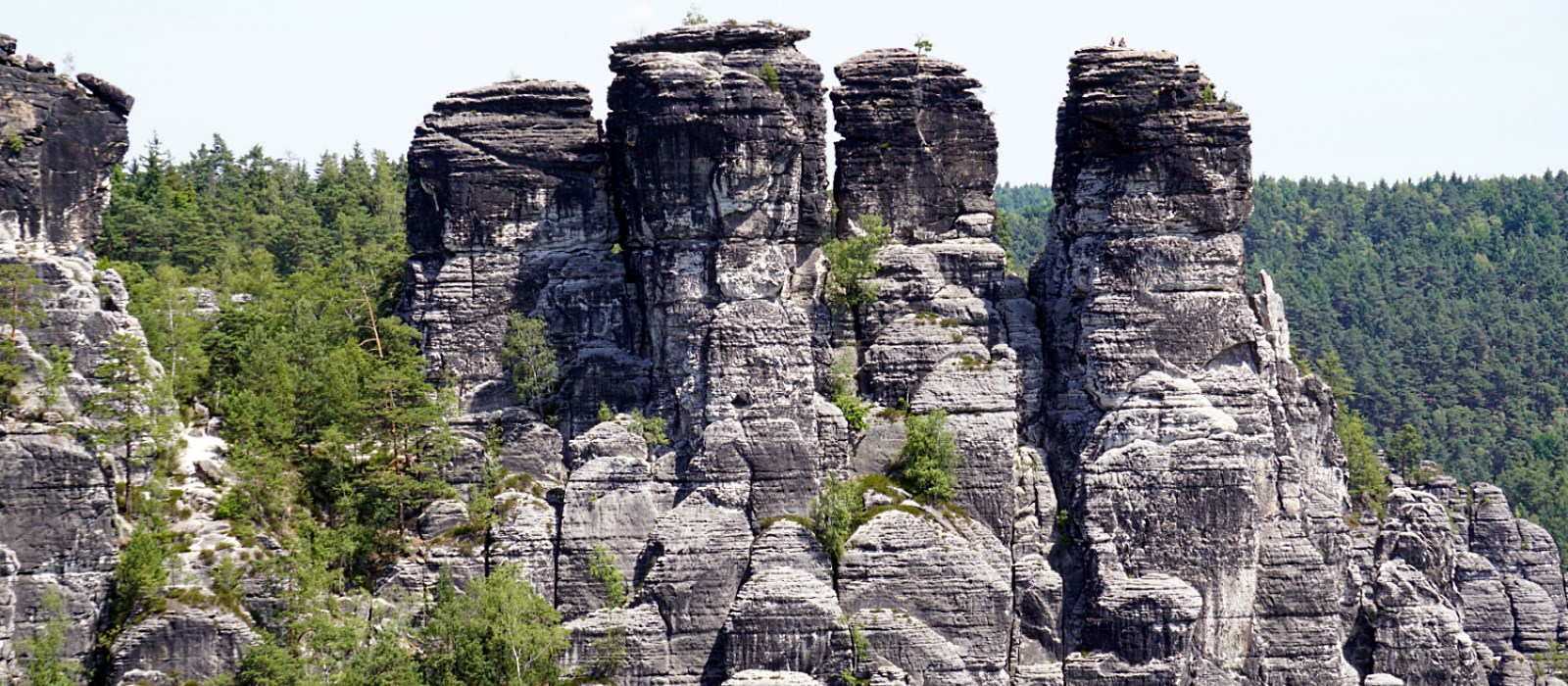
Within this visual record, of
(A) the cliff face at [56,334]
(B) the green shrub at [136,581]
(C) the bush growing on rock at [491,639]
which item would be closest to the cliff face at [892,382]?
(C) the bush growing on rock at [491,639]

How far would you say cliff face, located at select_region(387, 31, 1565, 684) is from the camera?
61.9 m

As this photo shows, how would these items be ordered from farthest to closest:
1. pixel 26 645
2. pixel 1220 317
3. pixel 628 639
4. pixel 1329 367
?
pixel 1329 367 < pixel 1220 317 < pixel 628 639 < pixel 26 645

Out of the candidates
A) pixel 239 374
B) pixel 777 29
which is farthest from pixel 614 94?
pixel 239 374

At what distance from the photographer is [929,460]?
63.5m

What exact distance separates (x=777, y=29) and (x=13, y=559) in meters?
25.5

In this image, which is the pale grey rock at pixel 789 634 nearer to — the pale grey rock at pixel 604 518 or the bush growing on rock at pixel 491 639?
the pale grey rock at pixel 604 518

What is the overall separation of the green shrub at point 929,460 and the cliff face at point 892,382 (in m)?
0.59

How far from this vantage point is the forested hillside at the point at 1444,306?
428ft

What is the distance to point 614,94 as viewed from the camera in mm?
64938

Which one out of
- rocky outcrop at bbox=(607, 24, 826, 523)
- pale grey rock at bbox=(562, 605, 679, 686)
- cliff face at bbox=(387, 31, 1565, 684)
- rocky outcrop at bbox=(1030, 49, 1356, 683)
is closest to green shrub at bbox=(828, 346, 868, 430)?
cliff face at bbox=(387, 31, 1565, 684)

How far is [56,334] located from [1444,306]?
357 ft

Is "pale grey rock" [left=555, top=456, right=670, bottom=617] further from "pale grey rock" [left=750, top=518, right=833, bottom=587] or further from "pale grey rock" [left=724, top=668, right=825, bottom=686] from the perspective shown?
"pale grey rock" [left=724, top=668, right=825, bottom=686]

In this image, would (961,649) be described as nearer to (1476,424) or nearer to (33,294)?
(33,294)

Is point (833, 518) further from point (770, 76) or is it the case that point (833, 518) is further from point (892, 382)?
point (770, 76)
